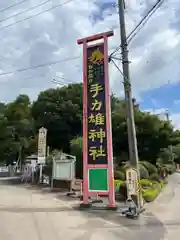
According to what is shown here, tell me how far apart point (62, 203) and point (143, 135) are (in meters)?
13.4

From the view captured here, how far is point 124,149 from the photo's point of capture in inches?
931

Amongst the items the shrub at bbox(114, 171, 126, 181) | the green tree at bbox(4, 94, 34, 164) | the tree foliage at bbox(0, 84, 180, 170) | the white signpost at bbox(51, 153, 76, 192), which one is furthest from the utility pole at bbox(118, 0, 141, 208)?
the green tree at bbox(4, 94, 34, 164)

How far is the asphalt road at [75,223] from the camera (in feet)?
22.2

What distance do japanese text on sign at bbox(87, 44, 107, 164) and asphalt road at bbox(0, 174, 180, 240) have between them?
202 centimetres

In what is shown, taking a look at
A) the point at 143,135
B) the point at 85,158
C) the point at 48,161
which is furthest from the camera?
the point at 143,135

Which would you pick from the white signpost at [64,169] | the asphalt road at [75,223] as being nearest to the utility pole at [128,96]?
the asphalt road at [75,223]

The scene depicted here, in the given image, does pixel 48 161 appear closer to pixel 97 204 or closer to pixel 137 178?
pixel 97 204

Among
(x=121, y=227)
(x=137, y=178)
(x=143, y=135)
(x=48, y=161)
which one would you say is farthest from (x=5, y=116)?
(x=121, y=227)

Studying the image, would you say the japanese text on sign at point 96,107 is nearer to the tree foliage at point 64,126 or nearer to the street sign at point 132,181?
the street sign at point 132,181

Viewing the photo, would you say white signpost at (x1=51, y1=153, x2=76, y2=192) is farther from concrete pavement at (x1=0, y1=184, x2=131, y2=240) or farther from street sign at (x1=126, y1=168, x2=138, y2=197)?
street sign at (x1=126, y1=168, x2=138, y2=197)

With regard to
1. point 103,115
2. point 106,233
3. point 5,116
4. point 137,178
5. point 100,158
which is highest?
point 5,116

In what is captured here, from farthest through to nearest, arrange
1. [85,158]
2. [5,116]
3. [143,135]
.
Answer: [5,116], [143,135], [85,158]

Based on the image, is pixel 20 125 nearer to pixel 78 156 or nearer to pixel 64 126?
pixel 64 126

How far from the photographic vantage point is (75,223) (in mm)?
7938
